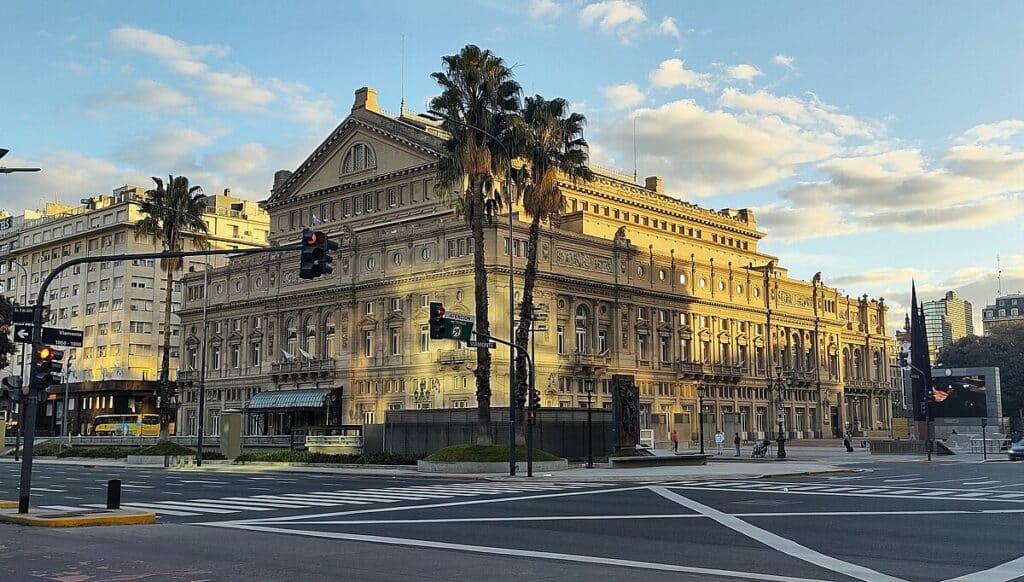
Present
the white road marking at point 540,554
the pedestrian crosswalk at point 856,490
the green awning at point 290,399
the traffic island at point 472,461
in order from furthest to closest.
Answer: the green awning at point 290,399 < the traffic island at point 472,461 < the pedestrian crosswalk at point 856,490 < the white road marking at point 540,554

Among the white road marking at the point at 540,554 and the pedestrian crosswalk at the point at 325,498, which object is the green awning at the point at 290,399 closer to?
the pedestrian crosswalk at the point at 325,498

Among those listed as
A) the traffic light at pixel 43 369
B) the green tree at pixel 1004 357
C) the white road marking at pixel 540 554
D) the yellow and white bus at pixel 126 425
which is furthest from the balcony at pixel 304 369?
the green tree at pixel 1004 357

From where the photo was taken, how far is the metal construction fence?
5191 cm

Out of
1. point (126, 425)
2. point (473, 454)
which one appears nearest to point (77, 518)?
point (473, 454)

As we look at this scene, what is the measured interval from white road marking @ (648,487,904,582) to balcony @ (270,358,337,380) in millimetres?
62448

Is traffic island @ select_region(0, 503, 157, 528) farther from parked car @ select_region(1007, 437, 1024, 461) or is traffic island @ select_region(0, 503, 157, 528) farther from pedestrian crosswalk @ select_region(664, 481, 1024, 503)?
parked car @ select_region(1007, 437, 1024, 461)

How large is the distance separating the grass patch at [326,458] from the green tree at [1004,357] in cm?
9617

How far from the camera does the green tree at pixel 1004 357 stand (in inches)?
4884

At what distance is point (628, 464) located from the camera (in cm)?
4762

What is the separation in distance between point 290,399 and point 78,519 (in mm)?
64927

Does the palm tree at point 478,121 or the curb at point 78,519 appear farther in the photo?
the palm tree at point 478,121

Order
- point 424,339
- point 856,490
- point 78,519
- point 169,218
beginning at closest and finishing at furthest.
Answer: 1. point 78,519
2. point 856,490
3. point 169,218
4. point 424,339

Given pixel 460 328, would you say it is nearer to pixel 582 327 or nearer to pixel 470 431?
pixel 470 431

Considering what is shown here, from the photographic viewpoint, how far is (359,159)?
9231 centimetres
